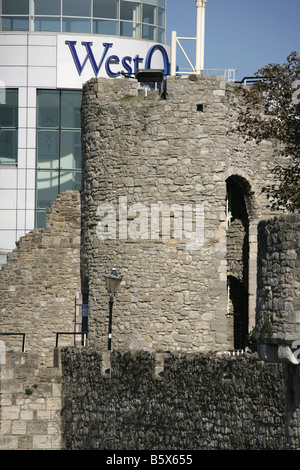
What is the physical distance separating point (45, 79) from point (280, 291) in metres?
26.0

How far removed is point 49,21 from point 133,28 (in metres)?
2.65

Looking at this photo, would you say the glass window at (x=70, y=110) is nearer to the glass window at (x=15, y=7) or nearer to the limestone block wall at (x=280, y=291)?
the glass window at (x=15, y=7)

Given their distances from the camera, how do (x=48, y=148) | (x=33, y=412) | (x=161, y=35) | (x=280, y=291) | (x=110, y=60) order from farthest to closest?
(x=161, y=35), (x=110, y=60), (x=48, y=148), (x=33, y=412), (x=280, y=291)

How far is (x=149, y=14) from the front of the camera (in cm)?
4056

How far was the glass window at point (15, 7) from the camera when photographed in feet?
131

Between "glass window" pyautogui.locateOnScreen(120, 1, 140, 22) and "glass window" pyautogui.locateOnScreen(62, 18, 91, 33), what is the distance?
3.72 feet

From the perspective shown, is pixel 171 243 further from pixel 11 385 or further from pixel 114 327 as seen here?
pixel 11 385

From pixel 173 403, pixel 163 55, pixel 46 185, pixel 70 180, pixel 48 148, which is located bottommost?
pixel 173 403

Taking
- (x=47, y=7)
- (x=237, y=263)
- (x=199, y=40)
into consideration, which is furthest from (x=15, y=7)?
(x=237, y=263)

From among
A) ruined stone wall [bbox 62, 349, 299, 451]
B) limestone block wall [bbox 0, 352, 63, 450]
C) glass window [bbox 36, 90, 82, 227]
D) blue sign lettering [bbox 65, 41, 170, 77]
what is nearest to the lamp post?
ruined stone wall [bbox 62, 349, 299, 451]

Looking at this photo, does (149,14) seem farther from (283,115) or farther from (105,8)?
(283,115)

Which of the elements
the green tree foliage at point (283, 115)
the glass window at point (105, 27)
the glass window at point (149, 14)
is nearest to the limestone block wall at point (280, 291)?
the green tree foliage at point (283, 115)

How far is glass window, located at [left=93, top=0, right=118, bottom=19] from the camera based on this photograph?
1571 inches

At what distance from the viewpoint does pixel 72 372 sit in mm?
24125
